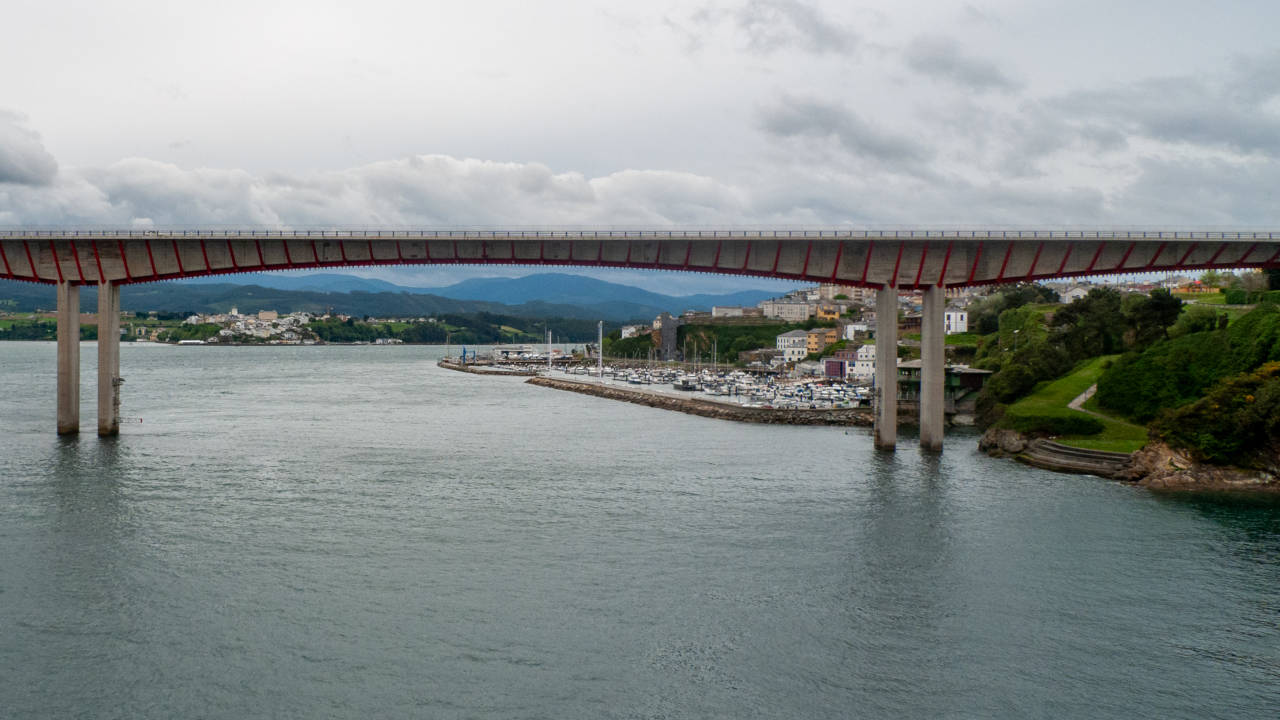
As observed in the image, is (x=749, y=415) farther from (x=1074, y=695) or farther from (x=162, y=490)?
(x=1074, y=695)

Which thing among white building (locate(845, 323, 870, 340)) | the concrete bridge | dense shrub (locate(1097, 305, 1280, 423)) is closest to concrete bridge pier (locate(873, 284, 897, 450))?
the concrete bridge

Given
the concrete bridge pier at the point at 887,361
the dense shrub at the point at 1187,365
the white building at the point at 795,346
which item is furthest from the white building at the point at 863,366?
the concrete bridge pier at the point at 887,361

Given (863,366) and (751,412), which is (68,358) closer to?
(751,412)

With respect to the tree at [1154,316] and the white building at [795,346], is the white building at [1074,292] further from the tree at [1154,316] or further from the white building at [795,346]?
the tree at [1154,316]

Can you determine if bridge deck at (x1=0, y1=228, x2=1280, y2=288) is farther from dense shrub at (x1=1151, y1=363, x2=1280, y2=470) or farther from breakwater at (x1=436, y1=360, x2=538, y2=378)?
breakwater at (x1=436, y1=360, x2=538, y2=378)

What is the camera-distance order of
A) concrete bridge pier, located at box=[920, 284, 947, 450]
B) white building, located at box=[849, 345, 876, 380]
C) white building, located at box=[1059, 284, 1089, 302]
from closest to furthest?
concrete bridge pier, located at box=[920, 284, 947, 450] < white building, located at box=[849, 345, 876, 380] < white building, located at box=[1059, 284, 1089, 302]

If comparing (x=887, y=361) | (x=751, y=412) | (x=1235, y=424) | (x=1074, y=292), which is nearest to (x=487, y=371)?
(x=751, y=412)

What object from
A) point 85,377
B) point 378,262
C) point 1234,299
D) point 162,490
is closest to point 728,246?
point 378,262
